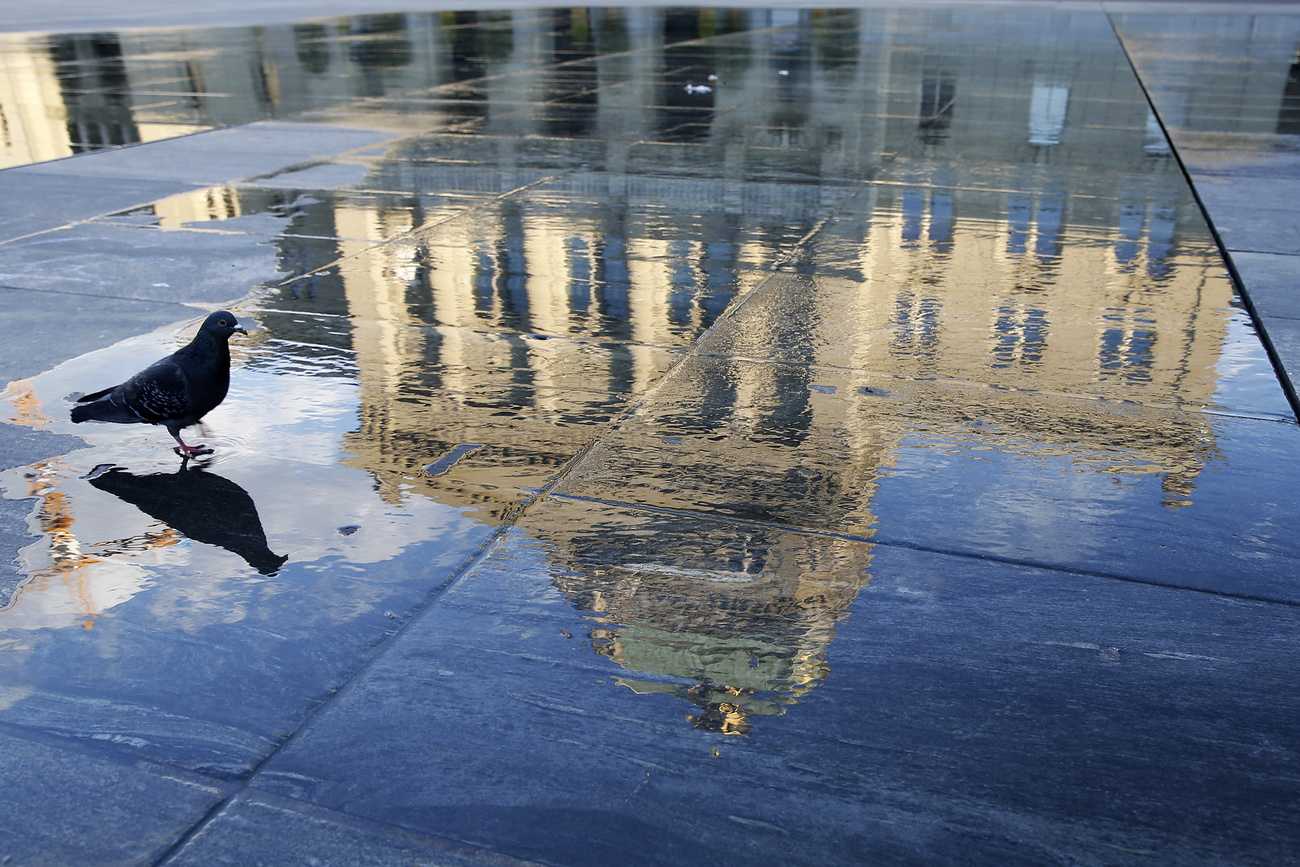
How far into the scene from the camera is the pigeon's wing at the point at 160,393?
4.28 meters

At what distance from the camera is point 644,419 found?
4.84 meters

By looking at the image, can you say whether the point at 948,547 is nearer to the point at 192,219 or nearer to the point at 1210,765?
the point at 1210,765

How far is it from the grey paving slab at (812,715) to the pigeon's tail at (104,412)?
1.80m

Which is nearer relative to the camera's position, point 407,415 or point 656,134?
point 407,415

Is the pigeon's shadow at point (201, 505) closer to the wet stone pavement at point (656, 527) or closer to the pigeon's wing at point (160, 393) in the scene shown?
the wet stone pavement at point (656, 527)

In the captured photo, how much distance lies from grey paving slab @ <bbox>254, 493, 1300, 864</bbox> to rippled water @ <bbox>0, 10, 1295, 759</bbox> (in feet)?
0.12

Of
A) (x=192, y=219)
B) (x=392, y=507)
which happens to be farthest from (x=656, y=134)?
(x=392, y=507)

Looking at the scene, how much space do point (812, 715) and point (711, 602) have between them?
0.61 meters

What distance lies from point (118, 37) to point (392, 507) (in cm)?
2413

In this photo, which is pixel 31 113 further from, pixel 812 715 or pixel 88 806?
pixel 812 715

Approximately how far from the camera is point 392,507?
4027mm

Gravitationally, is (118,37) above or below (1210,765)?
above

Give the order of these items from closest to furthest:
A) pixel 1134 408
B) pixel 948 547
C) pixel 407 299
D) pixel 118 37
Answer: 1. pixel 948 547
2. pixel 1134 408
3. pixel 407 299
4. pixel 118 37

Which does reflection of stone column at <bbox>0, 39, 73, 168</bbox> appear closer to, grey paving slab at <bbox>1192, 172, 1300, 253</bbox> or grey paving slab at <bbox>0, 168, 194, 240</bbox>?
grey paving slab at <bbox>0, 168, 194, 240</bbox>
